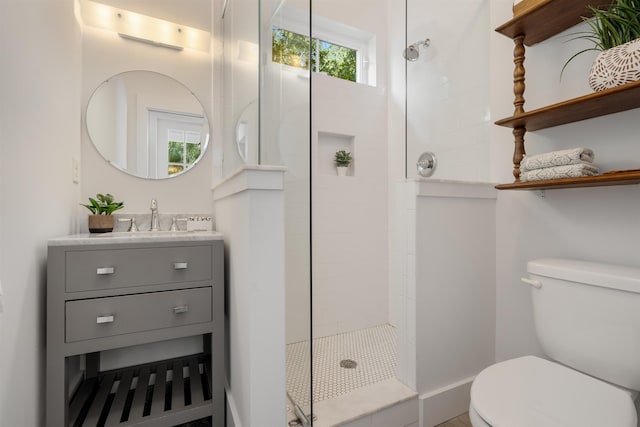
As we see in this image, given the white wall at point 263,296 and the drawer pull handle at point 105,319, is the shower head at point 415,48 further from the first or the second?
the drawer pull handle at point 105,319

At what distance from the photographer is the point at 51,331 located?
1135 mm

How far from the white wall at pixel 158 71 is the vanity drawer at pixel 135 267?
653 millimetres

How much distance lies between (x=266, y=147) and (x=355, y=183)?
137cm

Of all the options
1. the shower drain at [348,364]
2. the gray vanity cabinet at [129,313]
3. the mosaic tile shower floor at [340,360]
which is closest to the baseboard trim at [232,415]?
the gray vanity cabinet at [129,313]

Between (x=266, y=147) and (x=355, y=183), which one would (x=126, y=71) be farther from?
(x=355, y=183)

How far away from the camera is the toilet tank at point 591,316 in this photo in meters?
0.96

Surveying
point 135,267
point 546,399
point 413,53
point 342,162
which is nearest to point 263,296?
point 135,267

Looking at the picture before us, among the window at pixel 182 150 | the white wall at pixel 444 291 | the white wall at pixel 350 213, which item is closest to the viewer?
the white wall at pixel 444 291

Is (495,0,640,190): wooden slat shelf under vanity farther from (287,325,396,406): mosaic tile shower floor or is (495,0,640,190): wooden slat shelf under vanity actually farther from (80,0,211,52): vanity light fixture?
(80,0,211,52): vanity light fixture

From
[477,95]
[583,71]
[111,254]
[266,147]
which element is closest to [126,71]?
[111,254]

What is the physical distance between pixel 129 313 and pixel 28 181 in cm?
62

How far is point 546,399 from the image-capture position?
91 centimetres

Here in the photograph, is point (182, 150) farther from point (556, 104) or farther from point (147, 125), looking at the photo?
point (556, 104)

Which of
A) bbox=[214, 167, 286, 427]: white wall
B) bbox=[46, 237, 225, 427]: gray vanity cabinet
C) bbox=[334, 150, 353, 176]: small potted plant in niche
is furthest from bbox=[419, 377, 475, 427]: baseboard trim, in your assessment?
bbox=[334, 150, 353, 176]: small potted plant in niche
